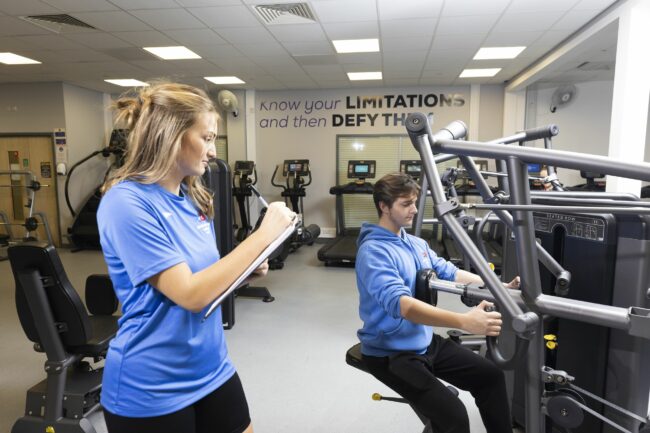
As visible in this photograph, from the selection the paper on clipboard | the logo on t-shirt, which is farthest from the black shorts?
the logo on t-shirt

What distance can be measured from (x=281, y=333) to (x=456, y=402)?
7.57 feet

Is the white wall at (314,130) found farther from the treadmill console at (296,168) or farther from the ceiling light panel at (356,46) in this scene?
the ceiling light panel at (356,46)

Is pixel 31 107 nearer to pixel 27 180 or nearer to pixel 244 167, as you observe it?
pixel 27 180

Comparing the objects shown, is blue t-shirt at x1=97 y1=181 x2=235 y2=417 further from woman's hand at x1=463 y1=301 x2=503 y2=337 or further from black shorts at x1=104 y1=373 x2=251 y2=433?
woman's hand at x1=463 y1=301 x2=503 y2=337

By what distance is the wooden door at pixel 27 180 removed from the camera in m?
7.92

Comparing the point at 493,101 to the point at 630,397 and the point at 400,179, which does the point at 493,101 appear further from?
the point at 630,397

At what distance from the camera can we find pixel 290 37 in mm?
5039

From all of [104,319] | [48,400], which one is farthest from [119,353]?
[104,319]

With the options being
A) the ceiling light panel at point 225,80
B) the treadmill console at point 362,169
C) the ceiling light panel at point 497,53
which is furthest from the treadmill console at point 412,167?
the ceiling light panel at point 225,80

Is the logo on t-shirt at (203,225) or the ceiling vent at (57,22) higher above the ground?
the ceiling vent at (57,22)

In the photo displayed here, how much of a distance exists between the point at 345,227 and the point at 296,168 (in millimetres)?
1522

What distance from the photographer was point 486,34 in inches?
194

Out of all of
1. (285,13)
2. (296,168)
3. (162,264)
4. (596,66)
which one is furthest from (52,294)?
(596,66)

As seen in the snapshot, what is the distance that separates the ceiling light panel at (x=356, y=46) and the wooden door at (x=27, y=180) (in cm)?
601
